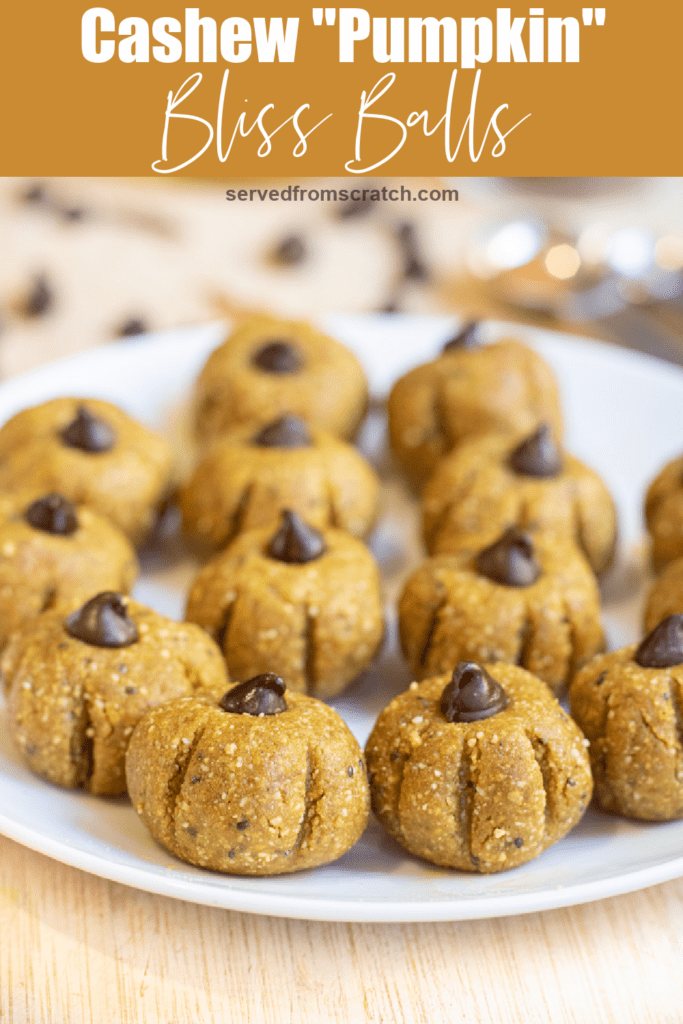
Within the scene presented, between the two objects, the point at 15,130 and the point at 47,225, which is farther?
the point at 47,225

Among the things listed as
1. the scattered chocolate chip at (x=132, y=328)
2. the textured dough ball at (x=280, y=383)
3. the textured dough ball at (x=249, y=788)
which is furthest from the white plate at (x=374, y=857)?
the scattered chocolate chip at (x=132, y=328)

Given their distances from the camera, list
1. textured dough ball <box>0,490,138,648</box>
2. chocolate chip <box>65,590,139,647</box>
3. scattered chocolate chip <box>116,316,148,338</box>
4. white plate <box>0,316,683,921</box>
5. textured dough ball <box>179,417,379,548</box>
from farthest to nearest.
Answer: scattered chocolate chip <box>116,316,148,338</box>, textured dough ball <box>179,417,379,548</box>, textured dough ball <box>0,490,138,648</box>, chocolate chip <box>65,590,139,647</box>, white plate <box>0,316,683,921</box>

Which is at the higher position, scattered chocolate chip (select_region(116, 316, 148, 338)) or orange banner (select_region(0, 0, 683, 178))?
Result: orange banner (select_region(0, 0, 683, 178))

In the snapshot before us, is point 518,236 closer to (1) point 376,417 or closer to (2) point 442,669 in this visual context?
(1) point 376,417

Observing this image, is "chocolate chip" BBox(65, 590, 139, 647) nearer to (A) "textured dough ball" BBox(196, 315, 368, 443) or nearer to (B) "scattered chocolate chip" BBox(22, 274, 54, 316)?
(A) "textured dough ball" BBox(196, 315, 368, 443)

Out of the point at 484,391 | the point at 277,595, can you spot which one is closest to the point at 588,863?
the point at 277,595

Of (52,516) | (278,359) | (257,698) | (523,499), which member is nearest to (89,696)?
(257,698)

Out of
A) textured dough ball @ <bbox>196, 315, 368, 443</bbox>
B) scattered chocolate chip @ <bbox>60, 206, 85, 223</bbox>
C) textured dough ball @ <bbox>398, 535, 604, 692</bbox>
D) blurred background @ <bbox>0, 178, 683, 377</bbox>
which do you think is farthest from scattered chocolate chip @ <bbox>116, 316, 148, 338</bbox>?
textured dough ball @ <bbox>398, 535, 604, 692</bbox>

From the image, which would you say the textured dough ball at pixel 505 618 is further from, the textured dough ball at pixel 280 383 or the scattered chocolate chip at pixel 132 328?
the scattered chocolate chip at pixel 132 328
